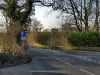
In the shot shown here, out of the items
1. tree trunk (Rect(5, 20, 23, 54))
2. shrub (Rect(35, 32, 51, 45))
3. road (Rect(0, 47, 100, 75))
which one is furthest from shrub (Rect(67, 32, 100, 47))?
road (Rect(0, 47, 100, 75))

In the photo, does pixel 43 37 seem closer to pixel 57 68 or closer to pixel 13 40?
pixel 13 40

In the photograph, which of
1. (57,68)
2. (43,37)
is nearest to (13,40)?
(57,68)

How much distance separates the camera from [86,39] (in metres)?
59.5

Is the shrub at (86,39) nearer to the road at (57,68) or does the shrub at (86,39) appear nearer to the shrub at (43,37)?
the shrub at (43,37)

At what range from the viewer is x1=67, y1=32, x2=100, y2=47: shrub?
5897 cm

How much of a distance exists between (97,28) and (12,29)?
37629 millimetres

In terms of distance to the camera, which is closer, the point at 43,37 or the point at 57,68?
the point at 57,68

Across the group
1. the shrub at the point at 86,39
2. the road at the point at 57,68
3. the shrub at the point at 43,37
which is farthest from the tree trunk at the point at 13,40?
the shrub at the point at 43,37

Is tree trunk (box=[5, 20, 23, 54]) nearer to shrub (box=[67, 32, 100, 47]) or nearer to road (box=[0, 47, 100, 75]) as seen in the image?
road (box=[0, 47, 100, 75])

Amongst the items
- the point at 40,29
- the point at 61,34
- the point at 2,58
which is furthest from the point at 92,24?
the point at 2,58

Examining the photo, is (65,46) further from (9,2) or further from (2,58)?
(2,58)

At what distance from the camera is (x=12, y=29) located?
3084 cm

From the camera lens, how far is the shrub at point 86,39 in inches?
2322

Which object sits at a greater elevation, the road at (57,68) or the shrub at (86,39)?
the shrub at (86,39)
